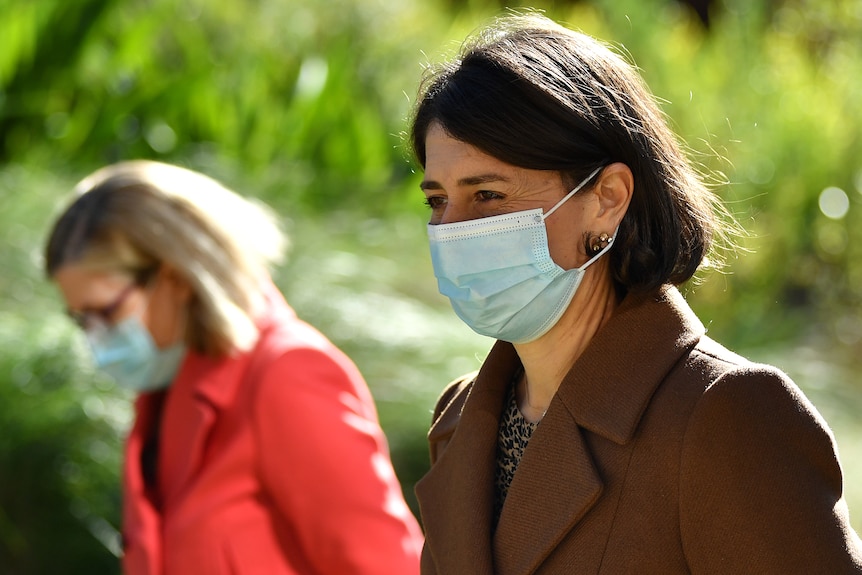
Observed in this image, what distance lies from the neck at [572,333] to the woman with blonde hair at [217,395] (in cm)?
85

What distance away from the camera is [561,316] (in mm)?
1829

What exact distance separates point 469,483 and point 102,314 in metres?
1.62

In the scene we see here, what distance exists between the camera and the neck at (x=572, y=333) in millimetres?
1826

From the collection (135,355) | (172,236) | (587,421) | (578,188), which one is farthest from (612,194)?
(135,355)

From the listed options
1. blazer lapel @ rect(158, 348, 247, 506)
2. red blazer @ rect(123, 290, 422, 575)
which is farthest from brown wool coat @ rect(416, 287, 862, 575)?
blazer lapel @ rect(158, 348, 247, 506)

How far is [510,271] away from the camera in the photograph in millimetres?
1861

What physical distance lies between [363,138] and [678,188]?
514 centimetres

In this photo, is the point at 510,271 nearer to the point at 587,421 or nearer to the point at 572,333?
the point at 572,333

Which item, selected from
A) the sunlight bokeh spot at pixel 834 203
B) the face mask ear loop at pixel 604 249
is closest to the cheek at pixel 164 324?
the face mask ear loop at pixel 604 249

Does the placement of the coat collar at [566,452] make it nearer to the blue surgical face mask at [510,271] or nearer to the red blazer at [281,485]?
the blue surgical face mask at [510,271]

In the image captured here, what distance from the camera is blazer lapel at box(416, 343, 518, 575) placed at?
71.1 inches

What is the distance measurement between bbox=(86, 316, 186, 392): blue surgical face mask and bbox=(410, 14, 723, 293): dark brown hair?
150cm

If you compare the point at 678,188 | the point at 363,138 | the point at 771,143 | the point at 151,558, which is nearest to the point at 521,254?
the point at 678,188

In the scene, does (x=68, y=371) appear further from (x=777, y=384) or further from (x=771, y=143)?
(x=771, y=143)
